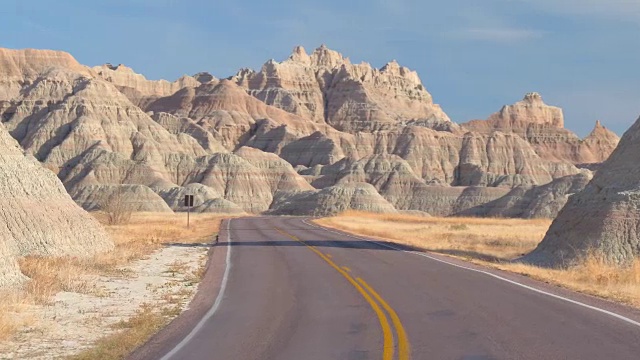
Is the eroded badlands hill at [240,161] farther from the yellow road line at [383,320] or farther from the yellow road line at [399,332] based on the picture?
the yellow road line at [399,332]

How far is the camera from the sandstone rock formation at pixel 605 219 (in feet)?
80.9

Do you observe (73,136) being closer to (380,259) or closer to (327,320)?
(380,259)

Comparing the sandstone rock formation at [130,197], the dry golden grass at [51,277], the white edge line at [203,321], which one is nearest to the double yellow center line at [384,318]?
the white edge line at [203,321]

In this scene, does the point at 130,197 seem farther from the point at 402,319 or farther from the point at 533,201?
the point at 402,319

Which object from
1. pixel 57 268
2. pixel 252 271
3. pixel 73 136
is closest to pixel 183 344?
pixel 57 268

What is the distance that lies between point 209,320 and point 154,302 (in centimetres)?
315

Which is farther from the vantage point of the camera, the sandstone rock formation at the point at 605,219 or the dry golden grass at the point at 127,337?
the sandstone rock formation at the point at 605,219

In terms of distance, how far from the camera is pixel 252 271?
21.8 meters

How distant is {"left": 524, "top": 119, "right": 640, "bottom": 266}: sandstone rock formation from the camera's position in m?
24.7

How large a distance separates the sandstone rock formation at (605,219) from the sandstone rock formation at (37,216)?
16.0 m

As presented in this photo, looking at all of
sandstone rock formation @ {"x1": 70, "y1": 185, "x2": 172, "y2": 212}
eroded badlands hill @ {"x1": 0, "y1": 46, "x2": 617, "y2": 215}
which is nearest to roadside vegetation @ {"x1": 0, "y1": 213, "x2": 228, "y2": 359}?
sandstone rock formation @ {"x1": 70, "y1": 185, "x2": 172, "y2": 212}

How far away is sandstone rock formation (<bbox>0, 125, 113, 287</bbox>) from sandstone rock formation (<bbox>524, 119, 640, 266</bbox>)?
630 inches

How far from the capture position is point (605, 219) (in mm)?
25438

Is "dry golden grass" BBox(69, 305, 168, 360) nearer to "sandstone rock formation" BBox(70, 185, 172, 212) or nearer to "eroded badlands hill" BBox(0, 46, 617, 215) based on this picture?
"sandstone rock formation" BBox(70, 185, 172, 212)
